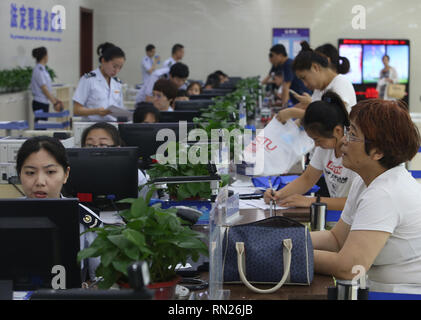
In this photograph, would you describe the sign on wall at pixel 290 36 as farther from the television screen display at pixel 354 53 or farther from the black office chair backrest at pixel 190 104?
the black office chair backrest at pixel 190 104

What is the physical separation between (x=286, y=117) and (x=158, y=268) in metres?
2.61

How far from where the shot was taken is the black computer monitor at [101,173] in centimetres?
289

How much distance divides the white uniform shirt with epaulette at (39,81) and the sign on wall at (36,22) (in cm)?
59

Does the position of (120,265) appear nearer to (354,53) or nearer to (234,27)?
(234,27)

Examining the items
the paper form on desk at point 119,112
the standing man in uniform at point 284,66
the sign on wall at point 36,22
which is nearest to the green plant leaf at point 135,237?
the paper form on desk at point 119,112

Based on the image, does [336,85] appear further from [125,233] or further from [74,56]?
[74,56]

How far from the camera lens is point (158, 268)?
63.4 inches

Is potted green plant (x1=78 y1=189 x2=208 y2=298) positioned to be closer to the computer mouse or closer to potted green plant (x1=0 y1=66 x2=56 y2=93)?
the computer mouse

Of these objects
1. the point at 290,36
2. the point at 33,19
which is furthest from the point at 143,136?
the point at 290,36

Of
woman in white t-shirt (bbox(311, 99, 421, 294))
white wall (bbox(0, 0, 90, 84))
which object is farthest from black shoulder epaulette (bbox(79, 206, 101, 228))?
white wall (bbox(0, 0, 90, 84))

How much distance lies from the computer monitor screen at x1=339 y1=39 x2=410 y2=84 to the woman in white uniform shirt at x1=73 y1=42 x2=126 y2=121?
31.0 ft

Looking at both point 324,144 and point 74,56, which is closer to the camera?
point 324,144
